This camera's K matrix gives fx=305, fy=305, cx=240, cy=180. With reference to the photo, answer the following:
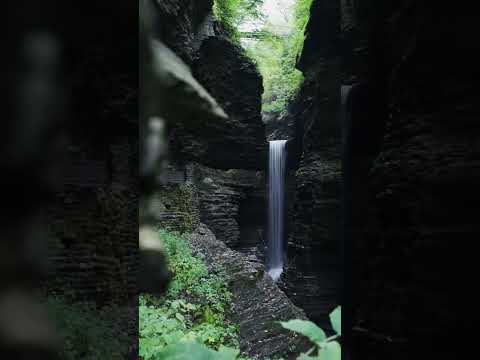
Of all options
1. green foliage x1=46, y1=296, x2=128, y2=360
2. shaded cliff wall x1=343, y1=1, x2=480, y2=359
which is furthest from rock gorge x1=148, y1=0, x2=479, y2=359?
green foliage x1=46, y1=296, x2=128, y2=360

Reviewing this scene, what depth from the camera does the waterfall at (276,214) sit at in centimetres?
568

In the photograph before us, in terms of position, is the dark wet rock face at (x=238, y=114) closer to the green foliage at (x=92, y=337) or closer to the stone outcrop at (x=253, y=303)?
the stone outcrop at (x=253, y=303)

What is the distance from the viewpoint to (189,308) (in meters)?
3.10

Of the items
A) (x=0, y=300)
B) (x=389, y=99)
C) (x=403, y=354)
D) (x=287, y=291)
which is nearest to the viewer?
(x=0, y=300)

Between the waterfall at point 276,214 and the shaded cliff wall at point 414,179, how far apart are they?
7.77ft

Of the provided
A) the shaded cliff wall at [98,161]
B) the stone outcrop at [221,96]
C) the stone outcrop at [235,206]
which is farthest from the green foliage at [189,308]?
the stone outcrop at [221,96]

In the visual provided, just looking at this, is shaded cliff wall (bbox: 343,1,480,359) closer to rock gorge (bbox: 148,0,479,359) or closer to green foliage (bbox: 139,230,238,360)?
rock gorge (bbox: 148,0,479,359)

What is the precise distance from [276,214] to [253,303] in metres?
2.59

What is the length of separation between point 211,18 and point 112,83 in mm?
1709

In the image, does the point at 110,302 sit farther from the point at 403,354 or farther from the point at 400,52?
the point at 400,52

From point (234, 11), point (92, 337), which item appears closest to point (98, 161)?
point (92, 337)

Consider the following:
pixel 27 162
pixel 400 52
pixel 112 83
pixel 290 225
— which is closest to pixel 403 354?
pixel 400 52

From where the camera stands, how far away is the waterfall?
18.6ft

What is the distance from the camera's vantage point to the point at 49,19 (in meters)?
Result: 0.34
